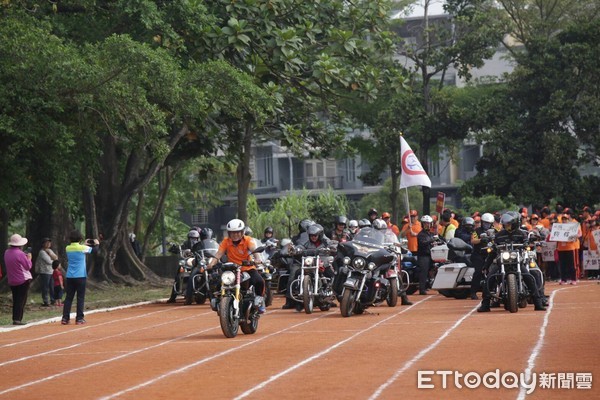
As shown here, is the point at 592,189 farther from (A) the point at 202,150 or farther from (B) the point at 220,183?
(B) the point at 220,183

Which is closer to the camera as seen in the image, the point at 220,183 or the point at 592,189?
the point at 592,189

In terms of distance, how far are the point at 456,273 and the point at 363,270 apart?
173 inches

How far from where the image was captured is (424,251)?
28453 mm

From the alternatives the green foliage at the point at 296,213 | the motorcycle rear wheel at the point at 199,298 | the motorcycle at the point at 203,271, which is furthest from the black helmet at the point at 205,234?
the green foliage at the point at 296,213

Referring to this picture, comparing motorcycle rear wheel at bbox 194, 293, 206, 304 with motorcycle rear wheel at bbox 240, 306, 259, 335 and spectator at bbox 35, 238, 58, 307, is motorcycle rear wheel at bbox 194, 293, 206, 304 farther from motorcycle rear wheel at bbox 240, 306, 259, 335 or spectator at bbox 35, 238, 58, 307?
motorcycle rear wheel at bbox 240, 306, 259, 335

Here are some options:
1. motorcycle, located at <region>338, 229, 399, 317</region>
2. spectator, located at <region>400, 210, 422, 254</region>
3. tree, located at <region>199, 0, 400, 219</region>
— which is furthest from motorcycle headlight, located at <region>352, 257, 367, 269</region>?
spectator, located at <region>400, 210, 422, 254</region>

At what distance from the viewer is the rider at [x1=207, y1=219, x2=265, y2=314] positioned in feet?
63.5

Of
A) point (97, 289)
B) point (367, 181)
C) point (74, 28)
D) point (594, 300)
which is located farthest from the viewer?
point (367, 181)

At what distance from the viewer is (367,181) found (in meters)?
52.0

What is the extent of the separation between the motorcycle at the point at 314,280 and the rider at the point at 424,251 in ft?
14.6

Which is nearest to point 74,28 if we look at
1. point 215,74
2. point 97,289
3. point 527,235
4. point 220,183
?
point 215,74

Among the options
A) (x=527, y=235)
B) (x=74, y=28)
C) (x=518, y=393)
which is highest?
(x=74, y=28)

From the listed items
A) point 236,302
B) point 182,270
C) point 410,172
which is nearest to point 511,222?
point 236,302

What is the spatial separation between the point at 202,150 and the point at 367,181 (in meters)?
15.2
